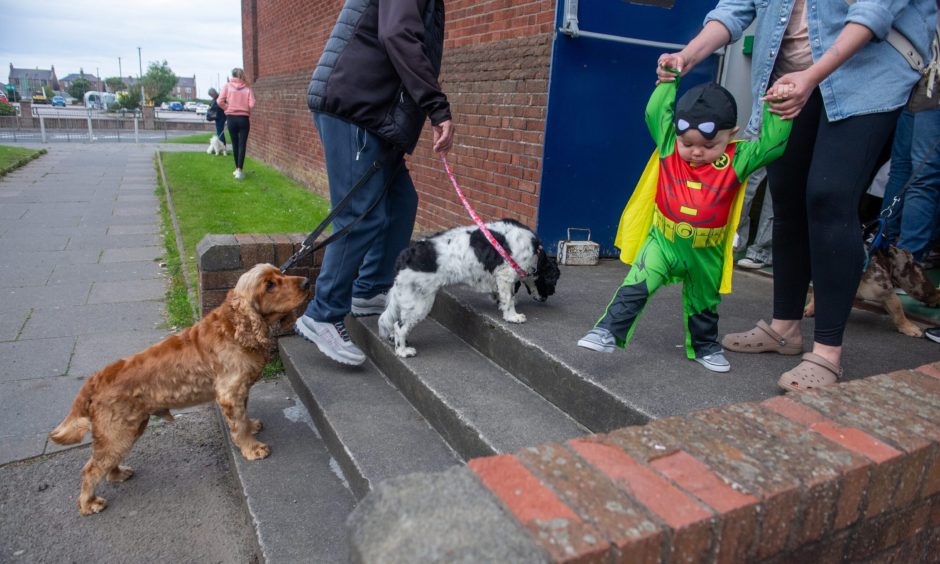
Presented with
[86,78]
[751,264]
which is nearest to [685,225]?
[751,264]

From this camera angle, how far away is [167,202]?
11.4 meters

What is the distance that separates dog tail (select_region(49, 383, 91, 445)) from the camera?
2.96m

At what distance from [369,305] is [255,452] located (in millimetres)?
1400

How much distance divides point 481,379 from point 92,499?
6.54 ft

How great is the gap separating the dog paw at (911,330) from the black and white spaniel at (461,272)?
212 centimetres

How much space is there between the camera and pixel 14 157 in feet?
57.0

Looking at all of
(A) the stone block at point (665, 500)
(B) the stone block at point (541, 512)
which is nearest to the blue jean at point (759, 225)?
(A) the stone block at point (665, 500)

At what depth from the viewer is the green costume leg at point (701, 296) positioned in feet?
9.39

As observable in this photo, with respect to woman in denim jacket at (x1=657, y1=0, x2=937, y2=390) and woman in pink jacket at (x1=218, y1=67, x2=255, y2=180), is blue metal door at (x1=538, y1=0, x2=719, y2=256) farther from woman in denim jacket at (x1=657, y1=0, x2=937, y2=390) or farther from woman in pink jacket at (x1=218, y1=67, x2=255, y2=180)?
woman in pink jacket at (x1=218, y1=67, x2=255, y2=180)

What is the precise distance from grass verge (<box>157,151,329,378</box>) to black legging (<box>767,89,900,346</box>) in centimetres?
344

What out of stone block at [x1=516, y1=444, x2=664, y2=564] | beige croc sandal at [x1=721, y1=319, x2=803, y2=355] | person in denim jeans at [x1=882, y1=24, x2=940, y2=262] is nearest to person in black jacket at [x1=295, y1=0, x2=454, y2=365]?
beige croc sandal at [x1=721, y1=319, x2=803, y2=355]

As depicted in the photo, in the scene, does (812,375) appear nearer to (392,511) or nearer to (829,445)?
(829,445)

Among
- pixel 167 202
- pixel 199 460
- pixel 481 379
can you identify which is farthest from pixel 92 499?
pixel 167 202

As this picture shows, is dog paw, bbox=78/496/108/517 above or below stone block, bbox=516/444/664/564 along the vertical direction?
below
